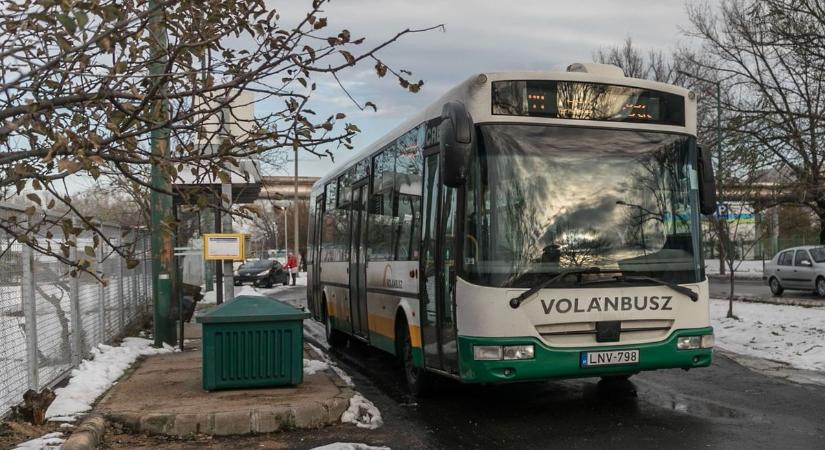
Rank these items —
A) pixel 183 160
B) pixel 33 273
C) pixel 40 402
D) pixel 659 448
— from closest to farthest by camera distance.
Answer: pixel 183 160
pixel 659 448
pixel 40 402
pixel 33 273

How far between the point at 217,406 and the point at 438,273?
2.46 m

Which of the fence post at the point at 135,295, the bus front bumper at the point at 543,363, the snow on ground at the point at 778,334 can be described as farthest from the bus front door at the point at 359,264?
the fence post at the point at 135,295

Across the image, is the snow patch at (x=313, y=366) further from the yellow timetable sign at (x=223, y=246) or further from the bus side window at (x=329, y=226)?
the yellow timetable sign at (x=223, y=246)

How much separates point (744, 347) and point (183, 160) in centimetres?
1057

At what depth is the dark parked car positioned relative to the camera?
3950cm

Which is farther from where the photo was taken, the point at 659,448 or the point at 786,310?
the point at 786,310

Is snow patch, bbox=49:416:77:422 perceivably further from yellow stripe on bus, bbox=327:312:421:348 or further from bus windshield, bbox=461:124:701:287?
bus windshield, bbox=461:124:701:287

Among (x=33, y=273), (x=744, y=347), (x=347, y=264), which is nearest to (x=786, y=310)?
(x=744, y=347)

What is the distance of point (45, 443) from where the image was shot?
6.08 metres

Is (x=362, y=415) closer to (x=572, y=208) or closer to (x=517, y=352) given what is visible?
(x=517, y=352)

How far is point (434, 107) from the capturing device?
26.6ft

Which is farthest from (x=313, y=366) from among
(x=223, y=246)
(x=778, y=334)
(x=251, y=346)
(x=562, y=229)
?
(x=778, y=334)

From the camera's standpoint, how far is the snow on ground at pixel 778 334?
36.7 feet

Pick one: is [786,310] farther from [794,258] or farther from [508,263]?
[508,263]
